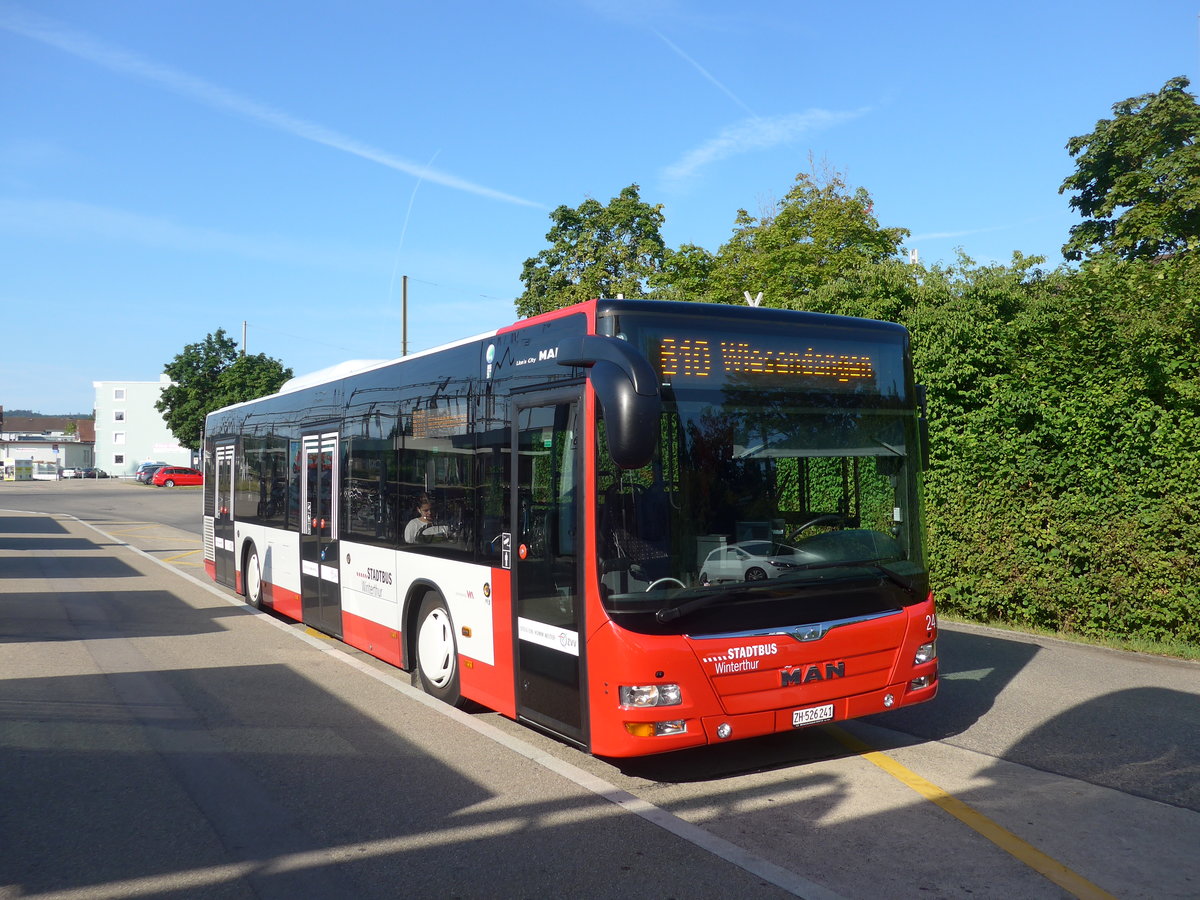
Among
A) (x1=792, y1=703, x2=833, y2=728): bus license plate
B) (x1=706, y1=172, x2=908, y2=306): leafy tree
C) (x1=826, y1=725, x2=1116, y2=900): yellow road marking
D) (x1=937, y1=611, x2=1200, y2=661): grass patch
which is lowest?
(x1=826, y1=725, x2=1116, y2=900): yellow road marking

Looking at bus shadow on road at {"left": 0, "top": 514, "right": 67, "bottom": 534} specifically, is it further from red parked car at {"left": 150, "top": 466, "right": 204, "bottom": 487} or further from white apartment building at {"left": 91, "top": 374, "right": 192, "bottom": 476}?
white apartment building at {"left": 91, "top": 374, "right": 192, "bottom": 476}

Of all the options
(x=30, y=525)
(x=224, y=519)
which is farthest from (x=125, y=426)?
(x=224, y=519)

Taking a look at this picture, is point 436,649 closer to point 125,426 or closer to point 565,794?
point 565,794

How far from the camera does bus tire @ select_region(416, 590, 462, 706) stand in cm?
766

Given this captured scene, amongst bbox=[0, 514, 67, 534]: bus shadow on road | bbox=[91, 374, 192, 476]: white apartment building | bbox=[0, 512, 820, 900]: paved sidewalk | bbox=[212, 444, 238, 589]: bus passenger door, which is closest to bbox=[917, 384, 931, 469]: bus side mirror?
bbox=[0, 512, 820, 900]: paved sidewalk

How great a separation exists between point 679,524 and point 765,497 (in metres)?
0.60

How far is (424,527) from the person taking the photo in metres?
7.92

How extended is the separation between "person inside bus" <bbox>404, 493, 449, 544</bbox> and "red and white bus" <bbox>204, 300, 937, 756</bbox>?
0.05m

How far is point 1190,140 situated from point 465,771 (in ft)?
86.5

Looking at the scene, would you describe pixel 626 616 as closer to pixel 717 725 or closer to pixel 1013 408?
pixel 717 725

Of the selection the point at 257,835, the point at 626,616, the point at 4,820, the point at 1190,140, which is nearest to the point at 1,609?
the point at 4,820

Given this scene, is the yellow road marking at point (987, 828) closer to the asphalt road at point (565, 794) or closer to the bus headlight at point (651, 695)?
the asphalt road at point (565, 794)

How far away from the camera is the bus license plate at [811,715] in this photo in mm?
5711

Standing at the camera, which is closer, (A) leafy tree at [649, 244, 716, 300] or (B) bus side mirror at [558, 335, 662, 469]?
(B) bus side mirror at [558, 335, 662, 469]
